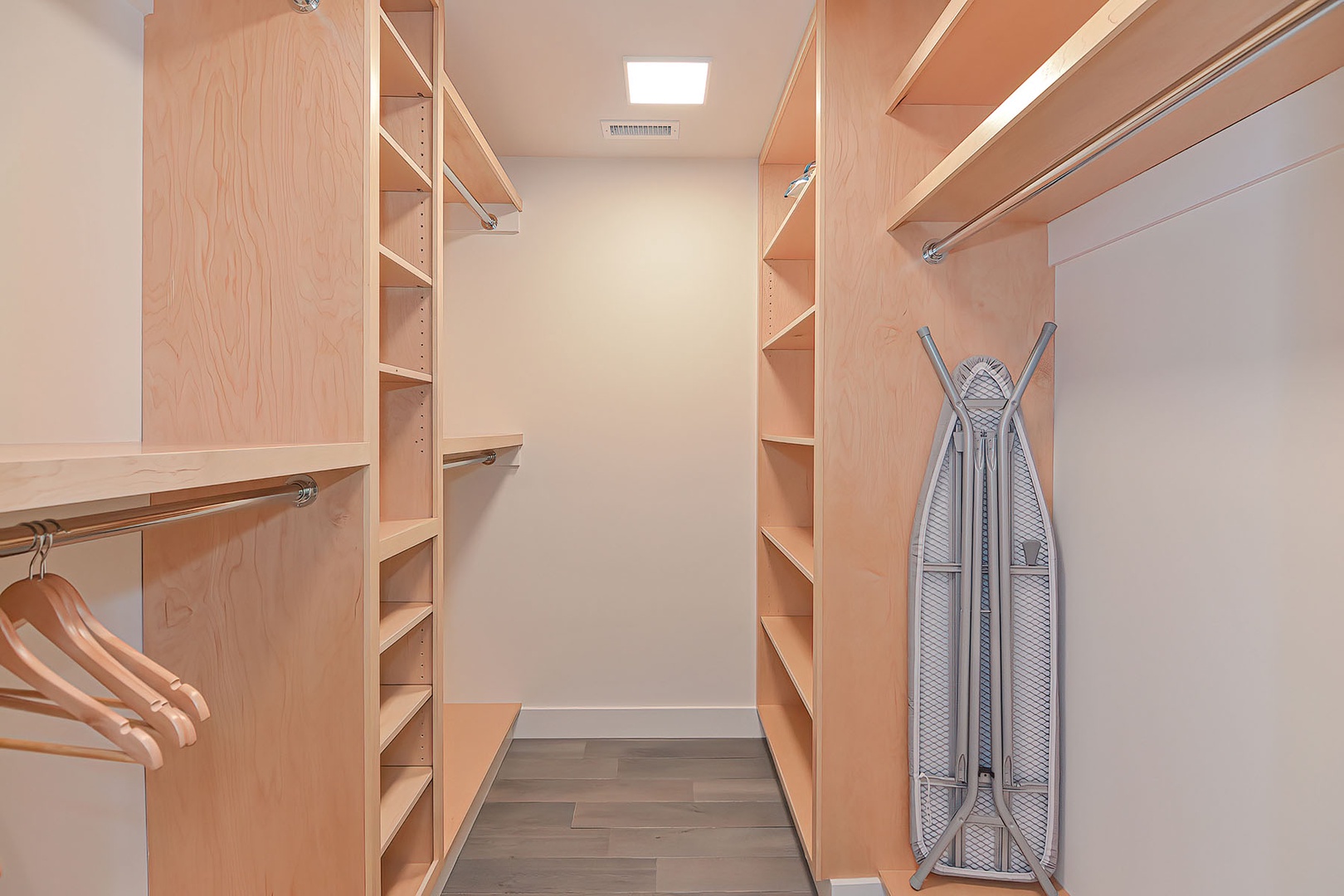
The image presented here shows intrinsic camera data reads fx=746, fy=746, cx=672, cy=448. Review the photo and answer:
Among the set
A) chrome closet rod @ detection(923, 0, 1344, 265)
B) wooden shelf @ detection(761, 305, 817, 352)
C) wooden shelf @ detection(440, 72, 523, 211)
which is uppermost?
wooden shelf @ detection(440, 72, 523, 211)

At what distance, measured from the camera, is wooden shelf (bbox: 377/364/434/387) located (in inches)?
62.8

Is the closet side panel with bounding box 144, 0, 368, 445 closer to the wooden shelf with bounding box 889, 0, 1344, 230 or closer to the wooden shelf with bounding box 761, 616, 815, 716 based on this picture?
the wooden shelf with bounding box 889, 0, 1344, 230

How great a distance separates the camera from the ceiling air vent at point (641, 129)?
109 inches

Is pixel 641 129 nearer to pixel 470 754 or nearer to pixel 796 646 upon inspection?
pixel 796 646

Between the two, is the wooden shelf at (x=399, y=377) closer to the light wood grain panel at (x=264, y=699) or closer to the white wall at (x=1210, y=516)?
the light wood grain panel at (x=264, y=699)

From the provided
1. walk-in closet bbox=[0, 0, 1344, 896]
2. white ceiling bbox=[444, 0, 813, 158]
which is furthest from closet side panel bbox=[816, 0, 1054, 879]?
white ceiling bbox=[444, 0, 813, 158]

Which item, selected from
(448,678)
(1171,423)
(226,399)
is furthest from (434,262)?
(448,678)

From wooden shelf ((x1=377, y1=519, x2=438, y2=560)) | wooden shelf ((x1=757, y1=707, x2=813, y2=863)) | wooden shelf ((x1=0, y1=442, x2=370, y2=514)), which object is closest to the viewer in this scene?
wooden shelf ((x1=0, y1=442, x2=370, y2=514))

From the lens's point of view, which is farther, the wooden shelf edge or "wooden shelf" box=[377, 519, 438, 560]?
the wooden shelf edge

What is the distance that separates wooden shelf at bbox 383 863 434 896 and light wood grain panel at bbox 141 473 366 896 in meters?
0.38

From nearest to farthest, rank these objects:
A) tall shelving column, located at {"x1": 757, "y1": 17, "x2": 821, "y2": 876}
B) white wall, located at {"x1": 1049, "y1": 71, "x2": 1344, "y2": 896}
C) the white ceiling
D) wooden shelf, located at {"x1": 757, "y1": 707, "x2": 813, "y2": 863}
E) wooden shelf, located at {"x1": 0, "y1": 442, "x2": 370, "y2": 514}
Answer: wooden shelf, located at {"x1": 0, "y1": 442, "x2": 370, "y2": 514}, white wall, located at {"x1": 1049, "y1": 71, "x2": 1344, "y2": 896}, the white ceiling, wooden shelf, located at {"x1": 757, "y1": 707, "x2": 813, "y2": 863}, tall shelving column, located at {"x1": 757, "y1": 17, "x2": 821, "y2": 876}

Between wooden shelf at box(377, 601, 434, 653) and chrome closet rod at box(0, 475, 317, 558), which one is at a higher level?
chrome closet rod at box(0, 475, 317, 558)

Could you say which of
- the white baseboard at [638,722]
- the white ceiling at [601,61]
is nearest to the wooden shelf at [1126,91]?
the white ceiling at [601,61]

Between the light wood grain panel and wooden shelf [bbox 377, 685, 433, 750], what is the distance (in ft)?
0.41
